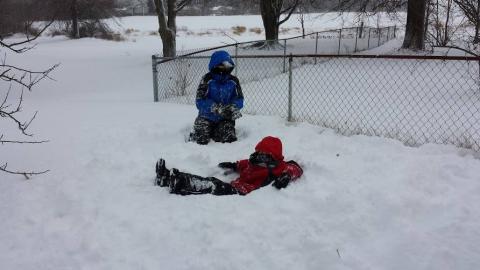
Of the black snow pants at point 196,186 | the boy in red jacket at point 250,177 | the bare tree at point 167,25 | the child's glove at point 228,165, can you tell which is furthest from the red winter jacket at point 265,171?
the bare tree at point 167,25

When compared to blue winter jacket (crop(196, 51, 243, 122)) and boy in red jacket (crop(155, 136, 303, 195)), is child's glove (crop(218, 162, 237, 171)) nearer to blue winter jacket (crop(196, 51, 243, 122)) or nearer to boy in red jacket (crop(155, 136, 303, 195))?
boy in red jacket (crop(155, 136, 303, 195))

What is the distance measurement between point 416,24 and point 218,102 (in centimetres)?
1183

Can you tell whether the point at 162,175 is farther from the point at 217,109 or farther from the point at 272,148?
the point at 217,109

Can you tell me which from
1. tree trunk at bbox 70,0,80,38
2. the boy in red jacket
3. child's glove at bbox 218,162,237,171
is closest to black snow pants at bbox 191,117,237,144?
child's glove at bbox 218,162,237,171

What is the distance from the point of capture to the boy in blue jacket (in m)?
5.51

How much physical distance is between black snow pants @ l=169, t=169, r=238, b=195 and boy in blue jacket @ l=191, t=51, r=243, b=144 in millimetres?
1597

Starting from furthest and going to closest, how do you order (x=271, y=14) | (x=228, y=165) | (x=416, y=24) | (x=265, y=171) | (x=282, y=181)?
(x=271, y=14)
(x=416, y=24)
(x=228, y=165)
(x=265, y=171)
(x=282, y=181)

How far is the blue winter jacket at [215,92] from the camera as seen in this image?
5.57m

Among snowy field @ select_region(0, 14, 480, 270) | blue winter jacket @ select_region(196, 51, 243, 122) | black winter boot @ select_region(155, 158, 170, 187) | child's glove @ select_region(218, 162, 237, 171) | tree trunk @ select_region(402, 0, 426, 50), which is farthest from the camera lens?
tree trunk @ select_region(402, 0, 426, 50)

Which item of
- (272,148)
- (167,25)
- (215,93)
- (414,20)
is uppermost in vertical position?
(414,20)

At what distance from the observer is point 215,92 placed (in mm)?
5574

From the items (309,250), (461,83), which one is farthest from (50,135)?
(461,83)

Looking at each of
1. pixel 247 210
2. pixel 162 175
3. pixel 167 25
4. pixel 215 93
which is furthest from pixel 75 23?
pixel 247 210

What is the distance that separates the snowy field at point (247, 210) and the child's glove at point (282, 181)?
7 centimetres
